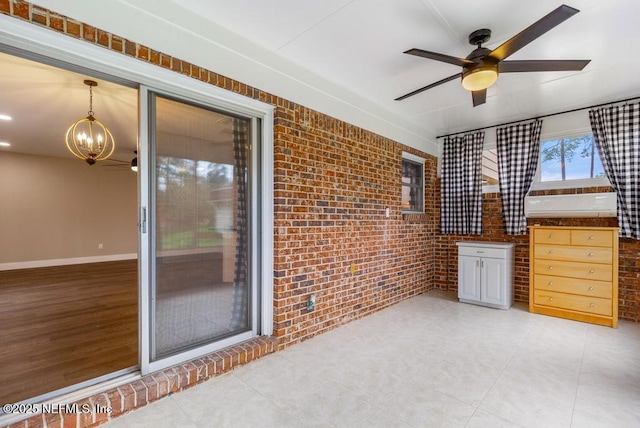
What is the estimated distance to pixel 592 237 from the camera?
3.47 meters

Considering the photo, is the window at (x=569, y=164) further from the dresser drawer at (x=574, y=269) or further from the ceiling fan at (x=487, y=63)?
the ceiling fan at (x=487, y=63)

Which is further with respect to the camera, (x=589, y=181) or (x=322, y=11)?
(x=589, y=181)

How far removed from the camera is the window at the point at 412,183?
470 centimetres

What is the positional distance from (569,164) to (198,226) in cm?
488

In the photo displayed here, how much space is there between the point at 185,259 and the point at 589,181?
16.4 ft

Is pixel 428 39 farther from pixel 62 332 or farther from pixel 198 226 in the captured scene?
pixel 62 332

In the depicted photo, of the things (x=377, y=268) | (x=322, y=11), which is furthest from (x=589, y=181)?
(x=322, y=11)

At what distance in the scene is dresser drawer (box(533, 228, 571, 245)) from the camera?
3626mm

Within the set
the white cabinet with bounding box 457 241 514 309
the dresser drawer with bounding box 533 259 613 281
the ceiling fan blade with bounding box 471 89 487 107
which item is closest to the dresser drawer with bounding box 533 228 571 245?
the dresser drawer with bounding box 533 259 613 281

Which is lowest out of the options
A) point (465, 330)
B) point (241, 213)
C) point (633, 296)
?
point (465, 330)

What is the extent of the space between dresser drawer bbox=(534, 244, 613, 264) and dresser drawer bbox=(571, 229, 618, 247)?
0.06 meters

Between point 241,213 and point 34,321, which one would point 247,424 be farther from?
point 34,321

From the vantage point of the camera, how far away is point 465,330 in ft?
10.8

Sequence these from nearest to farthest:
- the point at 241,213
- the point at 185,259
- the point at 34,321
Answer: the point at 185,259
the point at 241,213
the point at 34,321
